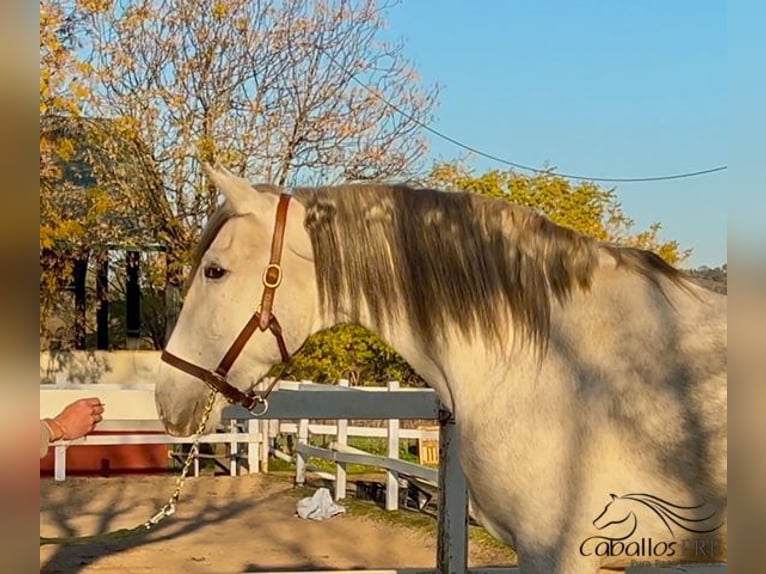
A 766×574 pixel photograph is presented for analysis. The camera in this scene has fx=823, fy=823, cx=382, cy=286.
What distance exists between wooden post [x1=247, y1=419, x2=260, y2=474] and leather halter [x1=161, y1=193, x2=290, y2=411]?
26.2 ft

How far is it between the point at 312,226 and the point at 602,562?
1.19 metres

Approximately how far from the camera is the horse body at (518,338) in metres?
2.01

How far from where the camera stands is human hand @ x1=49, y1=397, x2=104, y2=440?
214 centimetres

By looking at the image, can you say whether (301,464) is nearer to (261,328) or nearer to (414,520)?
(414,520)

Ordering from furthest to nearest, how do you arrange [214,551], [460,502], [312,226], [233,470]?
[233,470], [214,551], [460,502], [312,226]

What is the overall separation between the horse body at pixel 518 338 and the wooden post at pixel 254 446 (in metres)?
7.90

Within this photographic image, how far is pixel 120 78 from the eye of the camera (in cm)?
1166

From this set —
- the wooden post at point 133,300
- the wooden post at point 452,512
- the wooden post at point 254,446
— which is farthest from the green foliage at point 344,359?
the wooden post at point 452,512

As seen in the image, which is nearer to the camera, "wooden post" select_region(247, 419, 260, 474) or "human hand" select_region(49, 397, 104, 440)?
"human hand" select_region(49, 397, 104, 440)

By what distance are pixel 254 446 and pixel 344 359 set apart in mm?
3122

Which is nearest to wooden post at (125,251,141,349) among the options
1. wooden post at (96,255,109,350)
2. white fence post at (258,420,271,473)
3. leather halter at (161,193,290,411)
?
wooden post at (96,255,109,350)

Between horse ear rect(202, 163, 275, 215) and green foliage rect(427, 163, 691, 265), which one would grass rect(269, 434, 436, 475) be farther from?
horse ear rect(202, 163, 275, 215)
